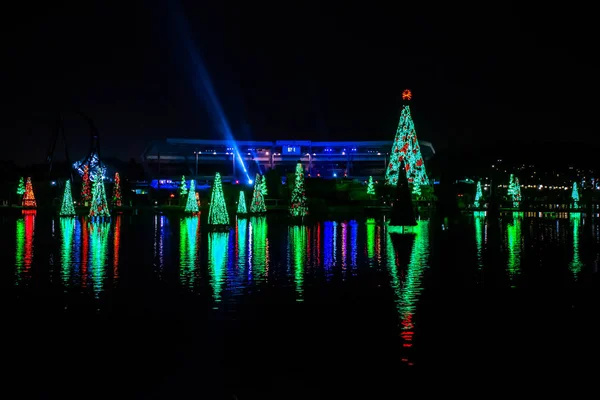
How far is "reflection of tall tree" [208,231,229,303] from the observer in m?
11.8

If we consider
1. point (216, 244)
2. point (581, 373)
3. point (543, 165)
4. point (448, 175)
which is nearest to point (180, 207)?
point (448, 175)

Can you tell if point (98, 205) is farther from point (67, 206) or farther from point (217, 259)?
point (217, 259)

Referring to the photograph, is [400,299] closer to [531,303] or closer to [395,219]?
[531,303]

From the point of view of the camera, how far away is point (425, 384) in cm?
610

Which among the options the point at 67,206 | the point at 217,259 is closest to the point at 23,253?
the point at 217,259

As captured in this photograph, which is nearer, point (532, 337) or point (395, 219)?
point (532, 337)

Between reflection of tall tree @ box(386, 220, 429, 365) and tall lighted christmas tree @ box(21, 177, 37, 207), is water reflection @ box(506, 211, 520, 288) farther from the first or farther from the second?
tall lighted christmas tree @ box(21, 177, 37, 207)

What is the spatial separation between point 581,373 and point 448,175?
136ft

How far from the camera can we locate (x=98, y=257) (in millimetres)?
16578

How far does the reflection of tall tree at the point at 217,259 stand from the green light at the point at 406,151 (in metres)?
19.8

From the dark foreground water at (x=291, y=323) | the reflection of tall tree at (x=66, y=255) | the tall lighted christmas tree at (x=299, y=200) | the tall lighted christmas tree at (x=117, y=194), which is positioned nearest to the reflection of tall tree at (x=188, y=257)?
the dark foreground water at (x=291, y=323)

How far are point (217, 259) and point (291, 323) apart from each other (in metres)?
7.71

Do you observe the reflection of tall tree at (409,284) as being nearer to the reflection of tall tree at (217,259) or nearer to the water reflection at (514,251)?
the water reflection at (514,251)

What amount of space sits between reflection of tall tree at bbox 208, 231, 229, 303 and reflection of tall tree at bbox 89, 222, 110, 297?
6.10ft
